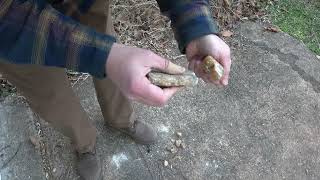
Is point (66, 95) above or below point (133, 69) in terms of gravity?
below

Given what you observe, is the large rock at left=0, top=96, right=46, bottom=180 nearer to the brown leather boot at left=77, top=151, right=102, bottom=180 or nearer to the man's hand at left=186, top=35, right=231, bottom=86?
the brown leather boot at left=77, top=151, right=102, bottom=180

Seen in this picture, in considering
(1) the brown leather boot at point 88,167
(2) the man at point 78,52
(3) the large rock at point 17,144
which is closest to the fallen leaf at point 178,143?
(1) the brown leather boot at point 88,167

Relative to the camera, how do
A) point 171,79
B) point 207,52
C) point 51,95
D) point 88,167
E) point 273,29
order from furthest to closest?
point 273,29 < point 88,167 < point 51,95 < point 207,52 < point 171,79

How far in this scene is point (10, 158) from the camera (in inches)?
87.4

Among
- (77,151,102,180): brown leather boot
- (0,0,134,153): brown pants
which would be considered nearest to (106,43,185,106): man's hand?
(0,0,134,153): brown pants

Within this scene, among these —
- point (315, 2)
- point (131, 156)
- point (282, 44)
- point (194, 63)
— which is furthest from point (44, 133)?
point (315, 2)

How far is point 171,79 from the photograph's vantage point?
1.21 meters

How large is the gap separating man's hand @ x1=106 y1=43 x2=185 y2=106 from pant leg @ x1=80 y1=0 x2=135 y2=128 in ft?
2.02

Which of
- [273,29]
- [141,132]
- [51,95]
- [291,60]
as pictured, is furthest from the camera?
[273,29]

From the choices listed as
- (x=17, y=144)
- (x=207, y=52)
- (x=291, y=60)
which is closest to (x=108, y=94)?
(x=17, y=144)

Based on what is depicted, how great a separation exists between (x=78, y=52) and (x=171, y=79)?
28 cm

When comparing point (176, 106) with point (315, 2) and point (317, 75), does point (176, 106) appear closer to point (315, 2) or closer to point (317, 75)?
point (317, 75)

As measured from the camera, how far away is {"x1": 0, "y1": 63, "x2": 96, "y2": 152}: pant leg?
5.03ft

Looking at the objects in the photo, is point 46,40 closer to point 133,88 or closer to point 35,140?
point 133,88
